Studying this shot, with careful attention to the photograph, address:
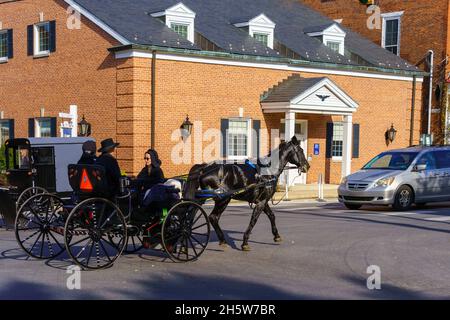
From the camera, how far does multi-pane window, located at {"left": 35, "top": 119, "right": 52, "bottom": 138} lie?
86.5 feet

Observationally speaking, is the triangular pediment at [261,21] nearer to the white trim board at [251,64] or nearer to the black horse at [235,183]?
the white trim board at [251,64]

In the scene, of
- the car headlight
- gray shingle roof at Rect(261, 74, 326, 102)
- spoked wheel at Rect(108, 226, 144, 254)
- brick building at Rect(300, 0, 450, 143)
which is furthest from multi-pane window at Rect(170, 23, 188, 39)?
spoked wheel at Rect(108, 226, 144, 254)

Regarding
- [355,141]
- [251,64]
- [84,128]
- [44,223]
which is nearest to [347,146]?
[355,141]

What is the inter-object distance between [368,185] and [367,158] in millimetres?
12178

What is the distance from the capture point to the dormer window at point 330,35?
29.8m

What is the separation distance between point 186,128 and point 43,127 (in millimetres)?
6901

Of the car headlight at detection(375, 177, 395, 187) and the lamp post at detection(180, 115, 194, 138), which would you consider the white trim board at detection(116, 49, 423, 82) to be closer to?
the lamp post at detection(180, 115, 194, 138)

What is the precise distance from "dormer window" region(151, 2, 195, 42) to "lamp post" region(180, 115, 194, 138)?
11.3ft

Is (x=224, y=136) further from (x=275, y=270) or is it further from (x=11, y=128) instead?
(x=275, y=270)

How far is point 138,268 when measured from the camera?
30.3 ft

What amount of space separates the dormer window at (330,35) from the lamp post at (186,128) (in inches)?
377

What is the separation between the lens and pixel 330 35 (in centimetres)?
2992
